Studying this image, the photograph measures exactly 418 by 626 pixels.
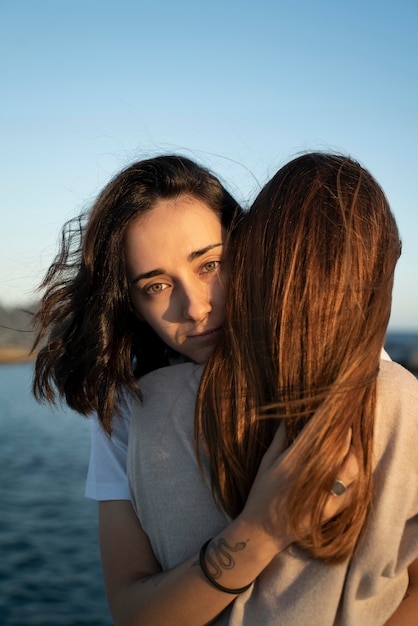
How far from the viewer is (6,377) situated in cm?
1856

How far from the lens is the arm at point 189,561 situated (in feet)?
5.49

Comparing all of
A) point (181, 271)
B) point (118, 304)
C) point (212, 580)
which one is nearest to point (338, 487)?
point (212, 580)

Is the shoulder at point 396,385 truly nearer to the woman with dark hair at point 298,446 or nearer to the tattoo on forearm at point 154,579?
the woman with dark hair at point 298,446

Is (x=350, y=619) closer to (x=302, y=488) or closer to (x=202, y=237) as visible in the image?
(x=302, y=488)

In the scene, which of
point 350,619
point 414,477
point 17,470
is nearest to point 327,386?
point 414,477

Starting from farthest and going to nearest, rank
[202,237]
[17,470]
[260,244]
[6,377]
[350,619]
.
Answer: [6,377] < [17,470] < [202,237] < [260,244] < [350,619]

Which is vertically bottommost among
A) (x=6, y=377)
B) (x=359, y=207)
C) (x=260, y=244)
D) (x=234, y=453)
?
(x=6, y=377)

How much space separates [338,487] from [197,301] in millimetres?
782

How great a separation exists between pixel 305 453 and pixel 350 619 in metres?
0.48

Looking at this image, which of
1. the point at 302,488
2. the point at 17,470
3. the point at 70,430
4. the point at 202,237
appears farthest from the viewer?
the point at 70,430

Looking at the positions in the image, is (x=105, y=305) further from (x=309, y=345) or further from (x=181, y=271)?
(x=309, y=345)

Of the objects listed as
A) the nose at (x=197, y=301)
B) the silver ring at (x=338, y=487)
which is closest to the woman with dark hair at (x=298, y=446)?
the silver ring at (x=338, y=487)

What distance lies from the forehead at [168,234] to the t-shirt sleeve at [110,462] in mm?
468

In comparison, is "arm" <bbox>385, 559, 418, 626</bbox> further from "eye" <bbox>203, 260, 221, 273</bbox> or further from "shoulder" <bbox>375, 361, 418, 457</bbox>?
"eye" <bbox>203, 260, 221, 273</bbox>
